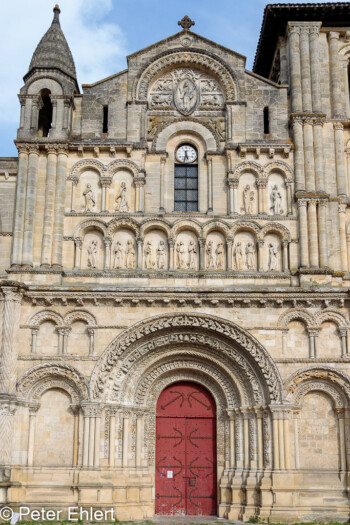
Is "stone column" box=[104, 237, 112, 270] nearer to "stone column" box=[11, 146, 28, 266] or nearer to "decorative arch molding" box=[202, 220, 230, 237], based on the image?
"stone column" box=[11, 146, 28, 266]

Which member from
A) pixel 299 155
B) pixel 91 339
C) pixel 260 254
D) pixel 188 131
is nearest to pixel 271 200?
pixel 299 155

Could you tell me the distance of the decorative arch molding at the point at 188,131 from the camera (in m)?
19.8

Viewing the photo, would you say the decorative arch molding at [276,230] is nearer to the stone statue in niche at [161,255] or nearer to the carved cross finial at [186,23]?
the stone statue in niche at [161,255]

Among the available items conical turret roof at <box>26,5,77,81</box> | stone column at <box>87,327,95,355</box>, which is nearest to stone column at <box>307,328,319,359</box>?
stone column at <box>87,327,95,355</box>

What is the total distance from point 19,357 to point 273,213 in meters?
8.15

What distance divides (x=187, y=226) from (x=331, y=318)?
15.6 feet

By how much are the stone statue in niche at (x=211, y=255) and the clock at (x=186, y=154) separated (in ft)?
9.06

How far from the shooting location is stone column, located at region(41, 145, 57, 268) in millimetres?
18469

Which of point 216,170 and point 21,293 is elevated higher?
point 216,170

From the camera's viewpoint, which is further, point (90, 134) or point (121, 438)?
point (90, 134)

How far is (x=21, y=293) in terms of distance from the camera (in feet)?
57.8

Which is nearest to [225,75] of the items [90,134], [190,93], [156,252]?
[190,93]

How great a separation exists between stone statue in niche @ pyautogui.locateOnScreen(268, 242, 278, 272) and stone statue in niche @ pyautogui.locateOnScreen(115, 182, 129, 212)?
429 centimetres

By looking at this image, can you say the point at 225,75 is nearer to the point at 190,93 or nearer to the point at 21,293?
the point at 190,93
